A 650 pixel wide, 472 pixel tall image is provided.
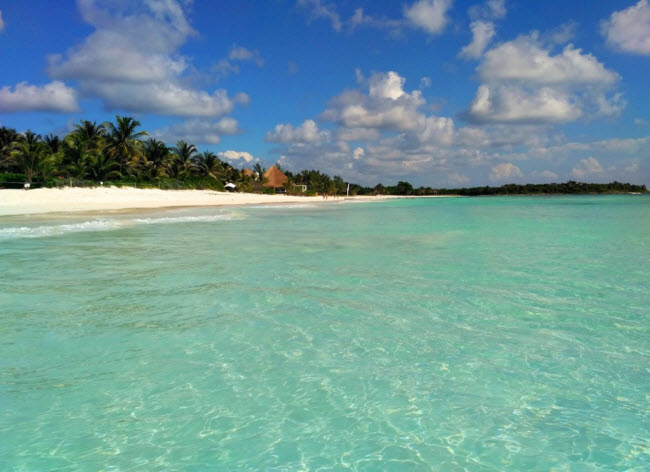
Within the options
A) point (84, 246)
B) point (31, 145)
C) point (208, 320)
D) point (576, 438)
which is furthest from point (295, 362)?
point (31, 145)

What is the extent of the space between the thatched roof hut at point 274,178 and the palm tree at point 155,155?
32.8m

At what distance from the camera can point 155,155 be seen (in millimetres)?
51531

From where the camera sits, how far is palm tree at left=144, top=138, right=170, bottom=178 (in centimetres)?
5036

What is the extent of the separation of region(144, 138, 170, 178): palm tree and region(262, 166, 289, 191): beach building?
107ft

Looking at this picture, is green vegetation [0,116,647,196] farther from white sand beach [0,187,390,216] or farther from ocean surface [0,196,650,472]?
ocean surface [0,196,650,472]

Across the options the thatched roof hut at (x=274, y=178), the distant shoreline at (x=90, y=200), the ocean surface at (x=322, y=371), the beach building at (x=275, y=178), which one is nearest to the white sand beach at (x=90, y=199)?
the distant shoreline at (x=90, y=200)

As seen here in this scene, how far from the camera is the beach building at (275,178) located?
3401 inches

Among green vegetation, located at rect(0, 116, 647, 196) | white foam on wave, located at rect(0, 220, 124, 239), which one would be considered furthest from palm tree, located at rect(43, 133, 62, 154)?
white foam on wave, located at rect(0, 220, 124, 239)

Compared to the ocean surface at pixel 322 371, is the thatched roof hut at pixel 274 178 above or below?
above

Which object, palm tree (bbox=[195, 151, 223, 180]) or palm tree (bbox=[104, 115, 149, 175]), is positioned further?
palm tree (bbox=[195, 151, 223, 180])

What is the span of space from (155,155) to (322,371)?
172 ft

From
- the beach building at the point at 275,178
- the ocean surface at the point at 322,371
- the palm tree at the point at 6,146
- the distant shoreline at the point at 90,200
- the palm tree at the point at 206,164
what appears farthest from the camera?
the beach building at the point at 275,178

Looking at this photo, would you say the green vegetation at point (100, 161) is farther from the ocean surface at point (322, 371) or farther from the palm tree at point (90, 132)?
the ocean surface at point (322, 371)

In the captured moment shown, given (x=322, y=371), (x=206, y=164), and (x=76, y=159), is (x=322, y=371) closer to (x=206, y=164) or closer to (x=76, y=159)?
(x=76, y=159)
